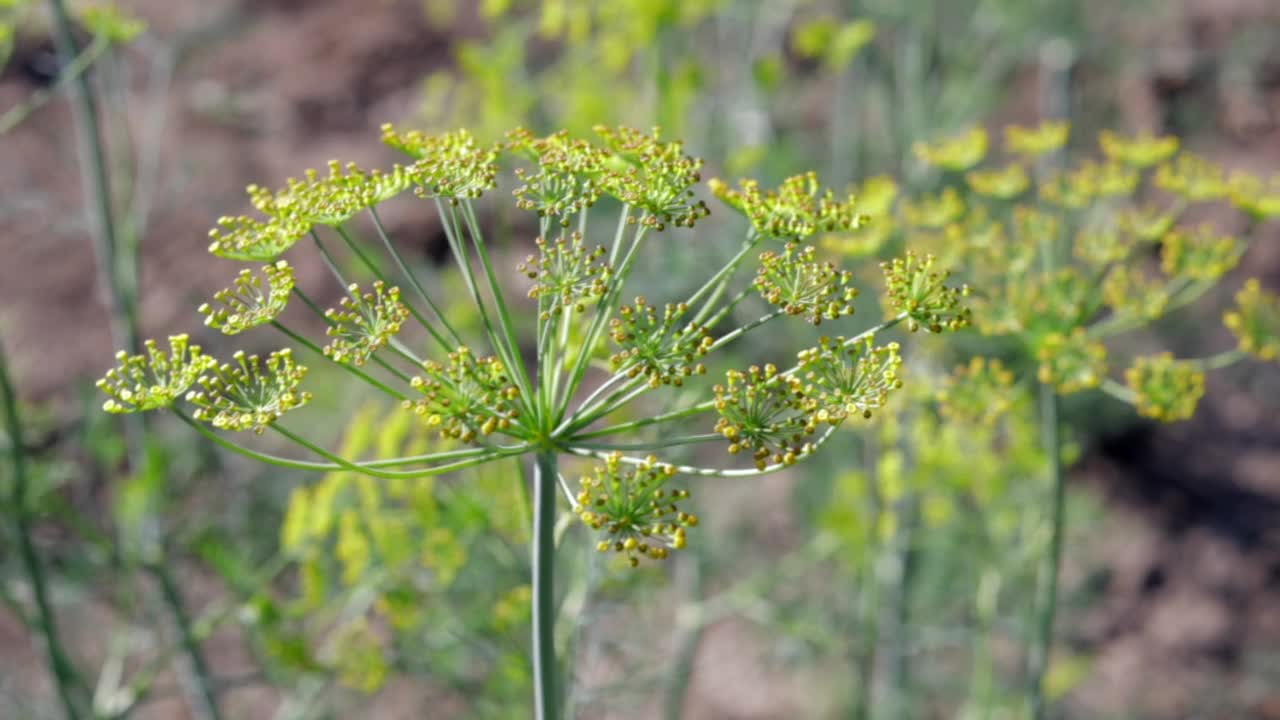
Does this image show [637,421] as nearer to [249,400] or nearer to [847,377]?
[847,377]

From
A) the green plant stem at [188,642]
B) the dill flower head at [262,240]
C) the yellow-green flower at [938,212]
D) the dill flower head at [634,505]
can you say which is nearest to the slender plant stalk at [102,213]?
the green plant stem at [188,642]

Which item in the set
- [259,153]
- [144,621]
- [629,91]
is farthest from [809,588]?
[259,153]

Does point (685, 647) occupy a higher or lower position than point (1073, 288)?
lower

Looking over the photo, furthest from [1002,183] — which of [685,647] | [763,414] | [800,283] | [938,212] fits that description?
[685,647]

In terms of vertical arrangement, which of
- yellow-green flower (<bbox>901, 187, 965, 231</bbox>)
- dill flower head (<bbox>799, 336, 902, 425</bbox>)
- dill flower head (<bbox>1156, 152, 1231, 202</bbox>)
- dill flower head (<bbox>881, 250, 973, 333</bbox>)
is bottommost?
dill flower head (<bbox>799, 336, 902, 425</bbox>)

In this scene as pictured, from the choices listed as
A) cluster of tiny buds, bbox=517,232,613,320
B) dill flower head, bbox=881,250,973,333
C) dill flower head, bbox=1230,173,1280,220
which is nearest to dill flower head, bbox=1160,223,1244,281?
dill flower head, bbox=1230,173,1280,220

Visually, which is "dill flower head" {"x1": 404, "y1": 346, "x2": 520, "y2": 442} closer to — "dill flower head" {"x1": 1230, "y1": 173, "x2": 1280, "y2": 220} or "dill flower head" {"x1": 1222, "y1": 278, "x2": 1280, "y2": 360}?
"dill flower head" {"x1": 1222, "y1": 278, "x2": 1280, "y2": 360}

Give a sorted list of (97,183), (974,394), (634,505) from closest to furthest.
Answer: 1. (634,505)
2. (974,394)
3. (97,183)
